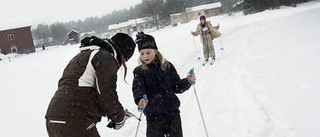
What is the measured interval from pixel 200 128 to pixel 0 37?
185ft

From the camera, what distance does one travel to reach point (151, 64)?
3896mm

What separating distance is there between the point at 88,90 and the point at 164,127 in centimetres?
154

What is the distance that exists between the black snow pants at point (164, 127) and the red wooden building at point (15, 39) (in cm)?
5505

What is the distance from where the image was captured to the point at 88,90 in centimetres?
254

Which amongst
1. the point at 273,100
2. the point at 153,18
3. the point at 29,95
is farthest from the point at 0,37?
the point at 273,100

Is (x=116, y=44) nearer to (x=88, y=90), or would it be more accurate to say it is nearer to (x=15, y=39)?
(x=88, y=90)

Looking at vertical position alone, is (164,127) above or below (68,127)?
below

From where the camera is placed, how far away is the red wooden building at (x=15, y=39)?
5341 cm

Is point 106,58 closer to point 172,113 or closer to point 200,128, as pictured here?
point 172,113

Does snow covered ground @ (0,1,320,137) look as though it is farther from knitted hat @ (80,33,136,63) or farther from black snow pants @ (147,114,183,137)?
knitted hat @ (80,33,136,63)

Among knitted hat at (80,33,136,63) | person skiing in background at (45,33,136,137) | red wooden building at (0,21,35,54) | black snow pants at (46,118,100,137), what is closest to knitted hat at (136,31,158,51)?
knitted hat at (80,33,136,63)

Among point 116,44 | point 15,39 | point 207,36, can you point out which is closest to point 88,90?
point 116,44

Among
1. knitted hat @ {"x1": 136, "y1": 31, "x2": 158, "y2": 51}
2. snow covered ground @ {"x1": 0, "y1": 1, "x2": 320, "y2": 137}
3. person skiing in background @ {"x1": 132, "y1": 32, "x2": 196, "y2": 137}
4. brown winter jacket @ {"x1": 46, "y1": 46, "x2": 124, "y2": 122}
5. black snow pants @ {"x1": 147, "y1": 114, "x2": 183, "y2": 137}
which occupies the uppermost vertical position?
knitted hat @ {"x1": 136, "y1": 31, "x2": 158, "y2": 51}

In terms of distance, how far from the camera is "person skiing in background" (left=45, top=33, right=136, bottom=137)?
2.48 meters
